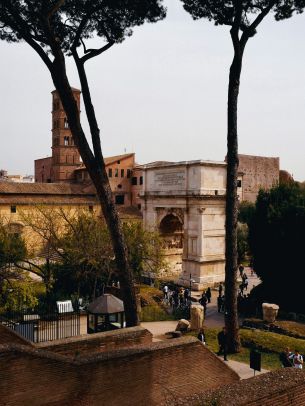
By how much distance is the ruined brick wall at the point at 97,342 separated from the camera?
828 centimetres

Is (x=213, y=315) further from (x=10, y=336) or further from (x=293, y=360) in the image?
(x=10, y=336)

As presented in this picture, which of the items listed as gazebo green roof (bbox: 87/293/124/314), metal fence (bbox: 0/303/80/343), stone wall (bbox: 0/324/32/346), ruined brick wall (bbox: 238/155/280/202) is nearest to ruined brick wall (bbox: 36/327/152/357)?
stone wall (bbox: 0/324/32/346)

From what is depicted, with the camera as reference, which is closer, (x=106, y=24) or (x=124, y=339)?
(x=124, y=339)

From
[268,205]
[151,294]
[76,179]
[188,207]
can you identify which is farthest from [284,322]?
[76,179]

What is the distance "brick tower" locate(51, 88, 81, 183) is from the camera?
52250 mm

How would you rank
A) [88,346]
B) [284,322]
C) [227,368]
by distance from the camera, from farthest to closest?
[284,322] < [227,368] < [88,346]

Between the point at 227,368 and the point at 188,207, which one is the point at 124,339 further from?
the point at 188,207

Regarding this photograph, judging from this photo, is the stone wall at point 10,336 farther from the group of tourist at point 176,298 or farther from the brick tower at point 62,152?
the brick tower at point 62,152

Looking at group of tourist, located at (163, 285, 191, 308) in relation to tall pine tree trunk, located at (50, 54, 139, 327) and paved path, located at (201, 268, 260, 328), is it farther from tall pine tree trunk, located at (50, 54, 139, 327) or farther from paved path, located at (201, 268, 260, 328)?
tall pine tree trunk, located at (50, 54, 139, 327)

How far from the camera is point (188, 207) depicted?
27312 millimetres

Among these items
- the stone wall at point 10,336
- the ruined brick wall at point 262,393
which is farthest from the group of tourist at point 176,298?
the ruined brick wall at point 262,393

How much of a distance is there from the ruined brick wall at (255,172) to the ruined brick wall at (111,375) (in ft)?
145

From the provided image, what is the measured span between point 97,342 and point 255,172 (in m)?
46.9

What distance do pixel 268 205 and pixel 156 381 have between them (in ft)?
48.6
